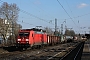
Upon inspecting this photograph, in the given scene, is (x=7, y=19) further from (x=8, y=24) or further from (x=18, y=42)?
(x=18, y=42)

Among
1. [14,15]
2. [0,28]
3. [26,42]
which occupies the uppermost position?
[14,15]

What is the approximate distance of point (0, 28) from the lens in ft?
218

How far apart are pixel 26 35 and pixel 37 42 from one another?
541 cm

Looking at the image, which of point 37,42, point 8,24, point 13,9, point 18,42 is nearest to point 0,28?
point 8,24

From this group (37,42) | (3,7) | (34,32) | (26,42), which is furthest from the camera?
(3,7)

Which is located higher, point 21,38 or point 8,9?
point 8,9

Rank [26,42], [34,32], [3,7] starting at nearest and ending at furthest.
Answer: [26,42] < [34,32] < [3,7]

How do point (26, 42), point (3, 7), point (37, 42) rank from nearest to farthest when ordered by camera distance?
1. point (26, 42)
2. point (37, 42)
3. point (3, 7)

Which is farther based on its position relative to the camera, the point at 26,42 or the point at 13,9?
the point at 13,9

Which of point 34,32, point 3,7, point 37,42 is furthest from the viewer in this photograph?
point 3,7

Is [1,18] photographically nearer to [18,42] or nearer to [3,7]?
[3,7]

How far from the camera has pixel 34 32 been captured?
37.7 metres

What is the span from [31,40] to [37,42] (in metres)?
4.55

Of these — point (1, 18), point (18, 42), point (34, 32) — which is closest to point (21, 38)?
point (18, 42)
